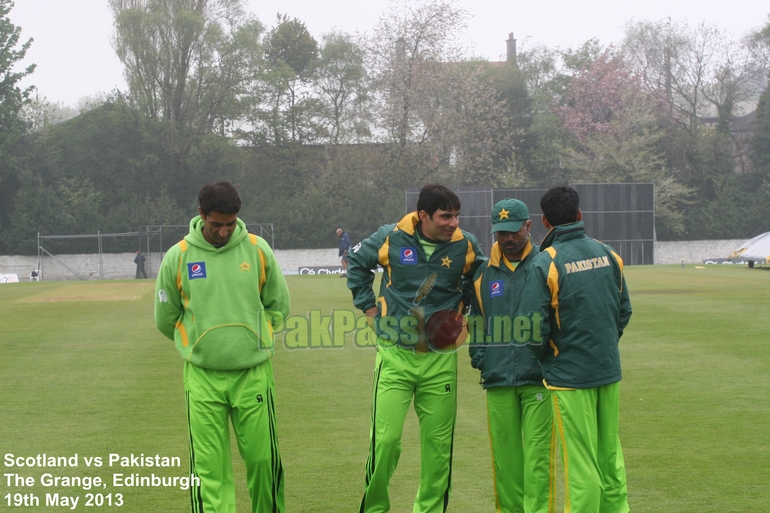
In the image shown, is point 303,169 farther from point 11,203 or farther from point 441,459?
point 441,459

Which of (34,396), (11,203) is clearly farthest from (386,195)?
(34,396)

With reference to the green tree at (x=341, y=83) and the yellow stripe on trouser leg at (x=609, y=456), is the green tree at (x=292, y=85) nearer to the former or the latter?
the green tree at (x=341, y=83)

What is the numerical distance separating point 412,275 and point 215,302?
48.7 inches

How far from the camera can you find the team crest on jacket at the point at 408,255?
530 cm

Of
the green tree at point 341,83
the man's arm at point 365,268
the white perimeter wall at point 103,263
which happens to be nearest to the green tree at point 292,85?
the green tree at point 341,83

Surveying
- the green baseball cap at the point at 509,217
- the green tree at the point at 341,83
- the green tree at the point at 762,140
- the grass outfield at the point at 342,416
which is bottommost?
the grass outfield at the point at 342,416

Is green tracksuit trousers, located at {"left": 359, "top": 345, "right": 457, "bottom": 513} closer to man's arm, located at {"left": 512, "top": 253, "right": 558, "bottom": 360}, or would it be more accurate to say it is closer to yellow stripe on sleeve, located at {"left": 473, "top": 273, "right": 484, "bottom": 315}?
yellow stripe on sleeve, located at {"left": 473, "top": 273, "right": 484, "bottom": 315}

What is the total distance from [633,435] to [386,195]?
4407 centimetres

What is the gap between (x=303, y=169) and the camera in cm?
5344

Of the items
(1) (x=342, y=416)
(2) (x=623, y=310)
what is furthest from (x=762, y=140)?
(2) (x=623, y=310)

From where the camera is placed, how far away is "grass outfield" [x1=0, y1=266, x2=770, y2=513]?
6.27m

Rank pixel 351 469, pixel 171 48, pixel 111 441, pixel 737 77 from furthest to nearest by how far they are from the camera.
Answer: pixel 737 77 → pixel 171 48 → pixel 111 441 → pixel 351 469

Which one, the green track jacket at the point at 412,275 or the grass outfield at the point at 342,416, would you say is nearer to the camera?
the green track jacket at the point at 412,275

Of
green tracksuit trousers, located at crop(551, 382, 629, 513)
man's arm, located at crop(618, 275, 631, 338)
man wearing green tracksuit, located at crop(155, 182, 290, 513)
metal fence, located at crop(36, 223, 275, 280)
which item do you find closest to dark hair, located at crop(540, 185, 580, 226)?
man's arm, located at crop(618, 275, 631, 338)
